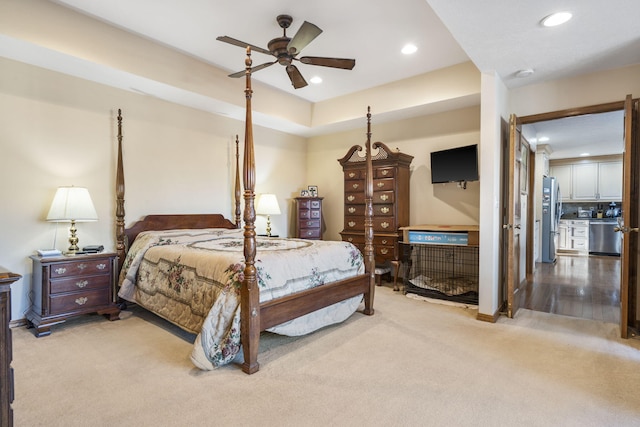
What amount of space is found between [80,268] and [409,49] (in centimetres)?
408

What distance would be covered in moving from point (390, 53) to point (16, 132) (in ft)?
12.9

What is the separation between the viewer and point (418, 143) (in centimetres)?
505

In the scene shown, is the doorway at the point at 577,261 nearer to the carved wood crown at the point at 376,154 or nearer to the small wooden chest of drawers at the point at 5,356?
the carved wood crown at the point at 376,154

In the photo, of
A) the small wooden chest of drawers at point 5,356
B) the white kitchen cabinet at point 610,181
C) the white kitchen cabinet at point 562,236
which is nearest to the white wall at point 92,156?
the small wooden chest of drawers at point 5,356

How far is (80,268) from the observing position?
125 inches

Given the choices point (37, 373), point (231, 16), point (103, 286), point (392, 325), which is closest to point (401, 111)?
→ point (231, 16)

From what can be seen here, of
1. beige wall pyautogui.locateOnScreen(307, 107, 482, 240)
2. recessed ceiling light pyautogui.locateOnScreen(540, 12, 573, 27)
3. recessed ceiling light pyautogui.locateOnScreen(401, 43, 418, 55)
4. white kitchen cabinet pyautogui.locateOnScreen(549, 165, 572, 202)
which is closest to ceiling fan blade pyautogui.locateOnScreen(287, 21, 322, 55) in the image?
recessed ceiling light pyautogui.locateOnScreen(401, 43, 418, 55)

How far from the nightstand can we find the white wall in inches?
16.8

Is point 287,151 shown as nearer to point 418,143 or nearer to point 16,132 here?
point 418,143

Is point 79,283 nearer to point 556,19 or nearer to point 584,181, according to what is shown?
point 556,19

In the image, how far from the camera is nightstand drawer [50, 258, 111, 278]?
120 inches

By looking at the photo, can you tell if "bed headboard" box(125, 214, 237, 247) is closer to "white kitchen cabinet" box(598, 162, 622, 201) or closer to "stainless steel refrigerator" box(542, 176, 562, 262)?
"stainless steel refrigerator" box(542, 176, 562, 262)

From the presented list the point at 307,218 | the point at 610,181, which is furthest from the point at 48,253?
the point at 610,181

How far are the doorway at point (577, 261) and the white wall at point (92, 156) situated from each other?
13.2ft
